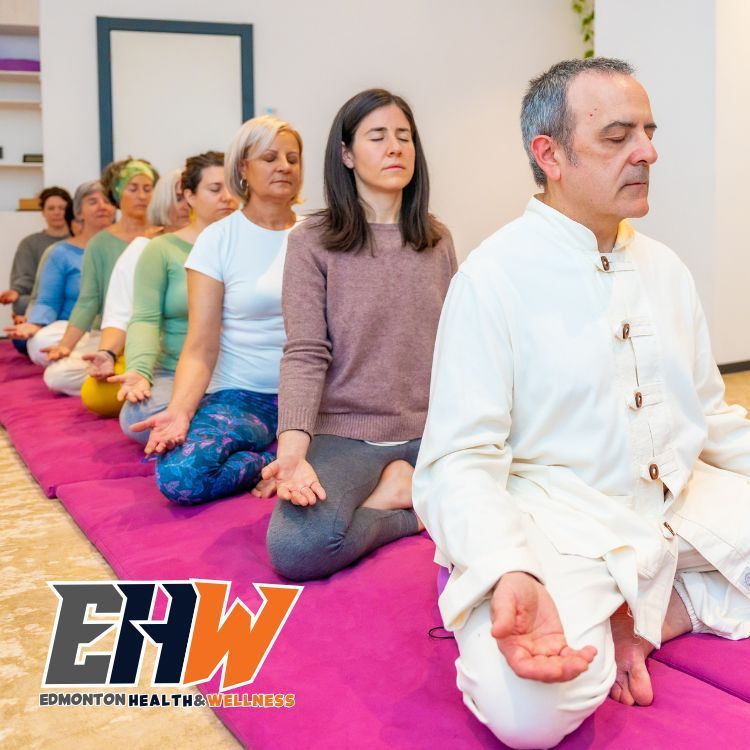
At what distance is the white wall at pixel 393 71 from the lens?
6.04 metres

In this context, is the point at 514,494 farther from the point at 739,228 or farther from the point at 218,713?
the point at 739,228

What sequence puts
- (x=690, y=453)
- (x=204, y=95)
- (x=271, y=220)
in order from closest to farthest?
(x=690, y=453)
(x=271, y=220)
(x=204, y=95)

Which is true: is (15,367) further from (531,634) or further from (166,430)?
(531,634)

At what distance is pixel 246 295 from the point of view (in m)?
2.45

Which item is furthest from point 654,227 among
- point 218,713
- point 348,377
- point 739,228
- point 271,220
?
point 218,713

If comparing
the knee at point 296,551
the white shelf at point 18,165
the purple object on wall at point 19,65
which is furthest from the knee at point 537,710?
the purple object on wall at point 19,65

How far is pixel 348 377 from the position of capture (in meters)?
2.04

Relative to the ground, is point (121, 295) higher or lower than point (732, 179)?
lower

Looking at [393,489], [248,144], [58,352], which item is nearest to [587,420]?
[393,489]

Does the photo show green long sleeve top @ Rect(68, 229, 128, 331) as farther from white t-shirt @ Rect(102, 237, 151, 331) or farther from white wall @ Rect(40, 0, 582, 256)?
white wall @ Rect(40, 0, 582, 256)

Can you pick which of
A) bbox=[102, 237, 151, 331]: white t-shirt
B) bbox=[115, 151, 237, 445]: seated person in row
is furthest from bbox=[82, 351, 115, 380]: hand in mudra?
bbox=[115, 151, 237, 445]: seated person in row

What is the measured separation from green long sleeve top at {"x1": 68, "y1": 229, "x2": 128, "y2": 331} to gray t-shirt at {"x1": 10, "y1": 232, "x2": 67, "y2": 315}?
1954mm

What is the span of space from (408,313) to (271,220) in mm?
610

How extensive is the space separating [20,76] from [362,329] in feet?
17.6
